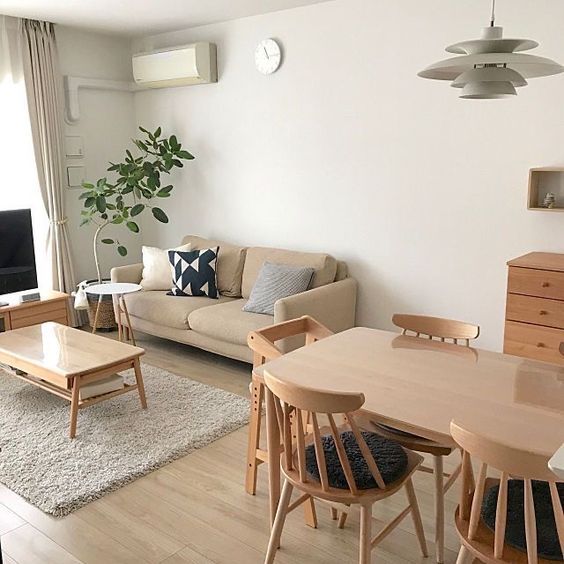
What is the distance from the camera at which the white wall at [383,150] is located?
3.78m

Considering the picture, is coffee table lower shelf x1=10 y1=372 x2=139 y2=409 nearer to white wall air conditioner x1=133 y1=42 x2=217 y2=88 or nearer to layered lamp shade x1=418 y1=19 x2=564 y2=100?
layered lamp shade x1=418 y1=19 x2=564 y2=100

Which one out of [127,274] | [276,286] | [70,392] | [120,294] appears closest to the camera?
[70,392]

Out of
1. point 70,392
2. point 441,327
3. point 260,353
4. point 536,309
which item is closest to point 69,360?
point 70,392

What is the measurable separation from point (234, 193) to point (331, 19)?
1655mm

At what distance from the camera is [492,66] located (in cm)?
193

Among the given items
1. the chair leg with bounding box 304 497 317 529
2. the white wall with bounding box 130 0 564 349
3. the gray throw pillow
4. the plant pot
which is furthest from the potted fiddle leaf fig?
the chair leg with bounding box 304 497 317 529

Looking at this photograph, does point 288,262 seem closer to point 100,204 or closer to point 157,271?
point 157,271

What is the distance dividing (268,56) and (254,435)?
3.23 m

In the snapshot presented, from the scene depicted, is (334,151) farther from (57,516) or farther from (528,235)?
(57,516)

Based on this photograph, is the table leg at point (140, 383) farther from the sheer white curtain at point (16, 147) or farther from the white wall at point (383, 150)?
the sheer white curtain at point (16, 147)

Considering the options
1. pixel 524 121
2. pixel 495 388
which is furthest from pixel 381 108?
pixel 495 388

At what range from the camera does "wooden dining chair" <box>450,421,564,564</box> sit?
149 centimetres

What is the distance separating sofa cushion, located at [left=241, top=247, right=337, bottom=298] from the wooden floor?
A: 1723 millimetres

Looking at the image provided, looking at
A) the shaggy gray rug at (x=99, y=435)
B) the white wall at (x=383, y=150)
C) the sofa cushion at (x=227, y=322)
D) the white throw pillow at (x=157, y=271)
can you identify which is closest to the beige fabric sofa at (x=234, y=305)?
the sofa cushion at (x=227, y=322)
